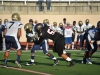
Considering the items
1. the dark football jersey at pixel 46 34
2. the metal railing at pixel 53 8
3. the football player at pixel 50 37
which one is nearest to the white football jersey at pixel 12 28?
→ the football player at pixel 50 37

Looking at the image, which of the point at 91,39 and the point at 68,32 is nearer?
the point at 91,39

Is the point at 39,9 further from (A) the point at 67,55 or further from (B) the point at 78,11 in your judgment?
(A) the point at 67,55

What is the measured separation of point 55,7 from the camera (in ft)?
96.0

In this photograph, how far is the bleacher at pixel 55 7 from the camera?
28.5 meters

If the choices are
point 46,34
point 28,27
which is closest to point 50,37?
point 46,34

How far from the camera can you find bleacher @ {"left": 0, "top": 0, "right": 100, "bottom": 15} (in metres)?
28.5

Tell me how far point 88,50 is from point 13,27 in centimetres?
347

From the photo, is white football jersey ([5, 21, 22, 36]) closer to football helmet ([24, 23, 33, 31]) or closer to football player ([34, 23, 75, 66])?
football player ([34, 23, 75, 66])

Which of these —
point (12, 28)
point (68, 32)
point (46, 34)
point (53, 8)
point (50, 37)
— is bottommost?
point (68, 32)

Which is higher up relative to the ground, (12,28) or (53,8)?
(53,8)

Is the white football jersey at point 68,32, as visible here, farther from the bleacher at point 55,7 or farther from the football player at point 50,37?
the football player at point 50,37

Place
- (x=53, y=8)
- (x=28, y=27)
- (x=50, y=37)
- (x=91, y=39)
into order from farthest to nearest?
(x=53, y=8) → (x=91, y=39) → (x=28, y=27) → (x=50, y=37)

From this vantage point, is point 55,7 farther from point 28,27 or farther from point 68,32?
point 28,27

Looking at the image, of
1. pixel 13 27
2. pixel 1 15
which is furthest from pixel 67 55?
pixel 1 15
